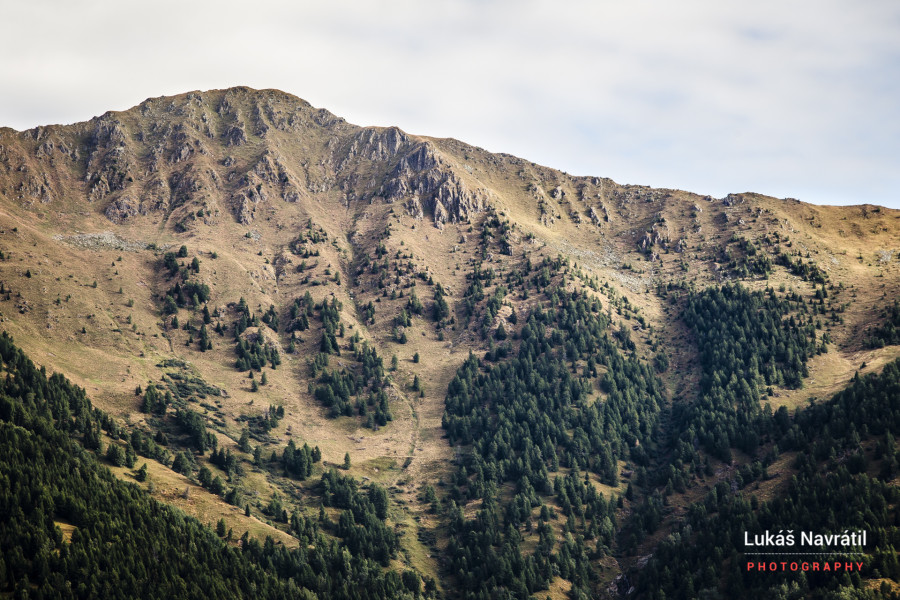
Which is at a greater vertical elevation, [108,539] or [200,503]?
[108,539]

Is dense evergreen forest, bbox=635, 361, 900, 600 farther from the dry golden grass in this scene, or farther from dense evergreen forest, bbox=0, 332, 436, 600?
the dry golden grass

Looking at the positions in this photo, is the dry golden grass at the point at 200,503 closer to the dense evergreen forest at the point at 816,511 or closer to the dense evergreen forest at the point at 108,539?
the dense evergreen forest at the point at 108,539

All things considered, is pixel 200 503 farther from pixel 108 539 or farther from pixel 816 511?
pixel 816 511

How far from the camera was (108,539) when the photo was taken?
127500 millimetres

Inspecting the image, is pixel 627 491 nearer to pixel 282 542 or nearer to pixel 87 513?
pixel 282 542

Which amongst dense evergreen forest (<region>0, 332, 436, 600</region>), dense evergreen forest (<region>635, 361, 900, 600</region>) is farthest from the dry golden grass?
dense evergreen forest (<region>635, 361, 900, 600</region>)

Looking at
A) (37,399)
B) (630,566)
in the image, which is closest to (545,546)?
(630,566)

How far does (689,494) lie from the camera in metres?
188

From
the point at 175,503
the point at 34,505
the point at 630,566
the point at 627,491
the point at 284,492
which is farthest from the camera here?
the point at 627,491

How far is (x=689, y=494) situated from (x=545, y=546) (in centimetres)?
4885

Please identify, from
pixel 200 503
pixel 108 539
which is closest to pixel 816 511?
pixel 200 503

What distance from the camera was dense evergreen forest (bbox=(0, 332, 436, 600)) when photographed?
118312 mm

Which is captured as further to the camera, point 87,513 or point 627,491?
point 627,491

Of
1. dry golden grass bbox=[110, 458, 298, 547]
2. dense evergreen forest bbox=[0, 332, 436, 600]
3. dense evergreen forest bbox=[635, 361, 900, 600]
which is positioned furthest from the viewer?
dry golden grass bbox=[110, 458, 298, 547]
